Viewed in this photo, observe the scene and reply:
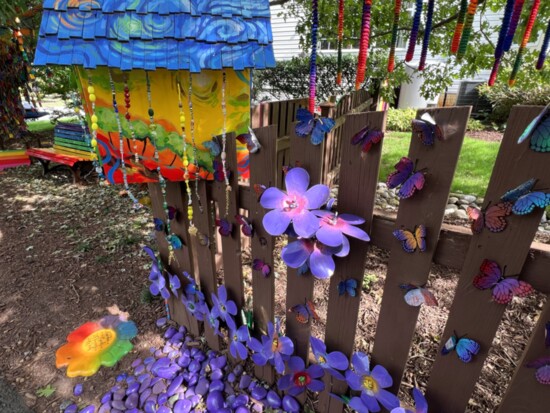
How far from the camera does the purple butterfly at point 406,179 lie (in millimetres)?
901

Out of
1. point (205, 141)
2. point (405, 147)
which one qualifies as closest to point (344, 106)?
point (405, 147)

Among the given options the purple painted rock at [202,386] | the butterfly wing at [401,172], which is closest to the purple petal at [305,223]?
the butterfly wing at [401,172]

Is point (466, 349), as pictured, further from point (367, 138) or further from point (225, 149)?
point (225, 149)

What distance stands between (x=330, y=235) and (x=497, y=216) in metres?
0.45

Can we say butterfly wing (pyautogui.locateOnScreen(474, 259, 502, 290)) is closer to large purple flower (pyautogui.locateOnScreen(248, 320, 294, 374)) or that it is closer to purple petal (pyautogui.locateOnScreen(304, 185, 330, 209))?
purple petal (pyautogui.locateOnScreen(304, 185, 330, 209))

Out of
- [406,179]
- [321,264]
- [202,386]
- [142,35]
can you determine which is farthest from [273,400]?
[142,35]

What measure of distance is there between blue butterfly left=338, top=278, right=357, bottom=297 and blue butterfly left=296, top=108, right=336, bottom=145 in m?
0.54

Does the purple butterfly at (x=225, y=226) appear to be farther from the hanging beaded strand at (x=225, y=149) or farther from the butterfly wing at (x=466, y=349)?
the butterfly wing at (x=466, y=349)

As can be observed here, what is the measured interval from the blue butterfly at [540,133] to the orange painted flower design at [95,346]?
2246 millimetres

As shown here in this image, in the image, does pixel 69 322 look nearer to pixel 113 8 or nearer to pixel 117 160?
pixel 117 160

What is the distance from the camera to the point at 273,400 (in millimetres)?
1671

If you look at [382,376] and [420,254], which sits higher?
[420,254]

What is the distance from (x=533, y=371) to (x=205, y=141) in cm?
139

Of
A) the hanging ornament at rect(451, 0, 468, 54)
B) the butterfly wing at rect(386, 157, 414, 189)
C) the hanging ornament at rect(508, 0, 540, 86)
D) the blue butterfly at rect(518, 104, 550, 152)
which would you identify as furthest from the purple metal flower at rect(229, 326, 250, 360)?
the hanging ornament at rect(508, 0, 540, 86)
